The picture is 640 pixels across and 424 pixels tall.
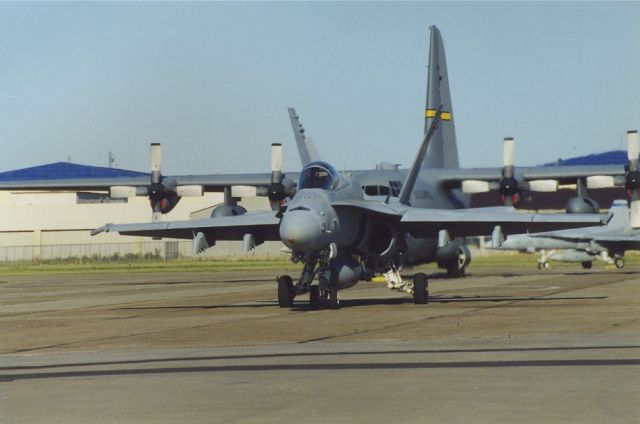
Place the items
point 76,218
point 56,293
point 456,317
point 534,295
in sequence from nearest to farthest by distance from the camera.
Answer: point 456,317 → point 534,295 → point 56,293 → point 76,218

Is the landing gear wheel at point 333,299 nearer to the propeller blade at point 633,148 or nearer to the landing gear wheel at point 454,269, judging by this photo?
the landing gear wheel at point 454,269

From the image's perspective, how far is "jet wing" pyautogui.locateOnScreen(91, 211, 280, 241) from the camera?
2786 centimetres

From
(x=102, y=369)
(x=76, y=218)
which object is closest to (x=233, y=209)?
(x=102, y=369)

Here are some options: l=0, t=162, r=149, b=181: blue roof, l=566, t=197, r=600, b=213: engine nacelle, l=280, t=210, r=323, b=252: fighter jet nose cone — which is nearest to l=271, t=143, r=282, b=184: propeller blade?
l=566, t=197, r=600, b=213: engine nacelle

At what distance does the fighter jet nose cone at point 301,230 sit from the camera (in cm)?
2431

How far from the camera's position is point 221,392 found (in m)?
11.8

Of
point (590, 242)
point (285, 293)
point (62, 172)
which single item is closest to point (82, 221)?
point (62, 172)

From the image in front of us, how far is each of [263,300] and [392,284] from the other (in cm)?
482

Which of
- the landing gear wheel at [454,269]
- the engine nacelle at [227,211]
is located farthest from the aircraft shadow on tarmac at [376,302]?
the engine nacelle at [227,211]

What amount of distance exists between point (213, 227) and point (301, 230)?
451 cm

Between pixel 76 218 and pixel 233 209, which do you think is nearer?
pixel 233 209

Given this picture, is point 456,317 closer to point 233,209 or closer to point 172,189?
point 233,209

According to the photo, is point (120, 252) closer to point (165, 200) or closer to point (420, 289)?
point (165, 200)

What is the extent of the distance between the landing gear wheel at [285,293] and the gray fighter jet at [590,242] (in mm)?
35679
